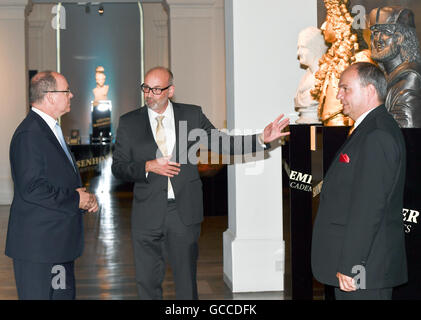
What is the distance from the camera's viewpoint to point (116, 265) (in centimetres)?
686

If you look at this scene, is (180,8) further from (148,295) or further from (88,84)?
(148,295)

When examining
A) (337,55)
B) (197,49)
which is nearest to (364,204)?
(337,55)

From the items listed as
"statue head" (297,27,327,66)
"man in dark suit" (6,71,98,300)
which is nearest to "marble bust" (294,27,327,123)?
"statue head" (297,27,327,66)

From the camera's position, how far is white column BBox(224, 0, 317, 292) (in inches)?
221

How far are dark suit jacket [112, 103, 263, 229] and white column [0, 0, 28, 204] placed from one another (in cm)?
939

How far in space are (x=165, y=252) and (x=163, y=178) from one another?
478 mm

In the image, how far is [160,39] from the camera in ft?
60.3

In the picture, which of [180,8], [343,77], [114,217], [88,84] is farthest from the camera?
[88,84]

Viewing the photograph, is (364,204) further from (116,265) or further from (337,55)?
(116,265)

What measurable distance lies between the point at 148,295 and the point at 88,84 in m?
16.3

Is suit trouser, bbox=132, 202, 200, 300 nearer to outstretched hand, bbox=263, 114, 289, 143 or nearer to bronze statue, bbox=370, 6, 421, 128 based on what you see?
outstretched hand, bbox=263, 114, 289, 143

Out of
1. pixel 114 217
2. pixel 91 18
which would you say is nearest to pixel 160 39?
pixel 91 18

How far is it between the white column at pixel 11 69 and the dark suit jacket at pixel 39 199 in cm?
999

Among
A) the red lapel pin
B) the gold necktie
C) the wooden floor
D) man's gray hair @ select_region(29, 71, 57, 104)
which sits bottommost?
the wooden floor
